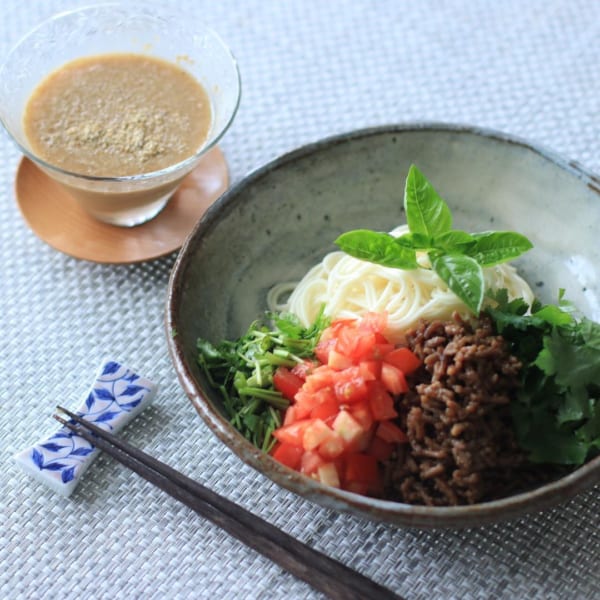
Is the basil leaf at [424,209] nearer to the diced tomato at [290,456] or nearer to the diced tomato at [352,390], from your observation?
the diced tomato at [352,390]

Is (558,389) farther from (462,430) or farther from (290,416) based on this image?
(290,416)

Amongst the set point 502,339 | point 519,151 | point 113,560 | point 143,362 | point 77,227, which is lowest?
point 113,560

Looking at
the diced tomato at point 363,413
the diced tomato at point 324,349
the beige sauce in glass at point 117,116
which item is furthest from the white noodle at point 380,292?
the beige sauce in glass at point 117,116

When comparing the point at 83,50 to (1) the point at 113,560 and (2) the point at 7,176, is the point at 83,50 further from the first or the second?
(1) the point at 113,560

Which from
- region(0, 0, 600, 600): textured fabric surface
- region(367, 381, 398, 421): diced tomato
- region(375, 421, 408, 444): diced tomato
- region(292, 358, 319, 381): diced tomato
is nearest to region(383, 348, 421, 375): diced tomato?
region(367, 381, 398, 421): diced tomato

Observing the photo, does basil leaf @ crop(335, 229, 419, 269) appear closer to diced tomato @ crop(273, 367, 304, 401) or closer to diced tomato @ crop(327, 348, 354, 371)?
diced tomato @ crop(327, 348, 354, 371)

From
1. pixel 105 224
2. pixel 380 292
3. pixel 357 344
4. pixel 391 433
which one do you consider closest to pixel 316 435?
pixel 391 433

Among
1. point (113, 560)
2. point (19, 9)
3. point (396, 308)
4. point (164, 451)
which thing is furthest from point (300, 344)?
point (19, 9)
